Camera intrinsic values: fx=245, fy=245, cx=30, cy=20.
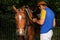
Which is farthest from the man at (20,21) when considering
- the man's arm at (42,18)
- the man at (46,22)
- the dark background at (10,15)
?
the dark background at (10,15)

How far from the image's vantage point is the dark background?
29.0 ft

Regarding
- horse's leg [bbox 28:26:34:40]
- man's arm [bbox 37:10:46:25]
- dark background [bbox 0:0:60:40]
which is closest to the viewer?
man's arm [bbox 37:10:46:25]

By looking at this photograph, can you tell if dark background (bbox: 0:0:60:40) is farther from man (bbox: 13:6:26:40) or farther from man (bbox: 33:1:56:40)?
man (bbox: 33:1:56:40)

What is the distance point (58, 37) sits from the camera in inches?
409

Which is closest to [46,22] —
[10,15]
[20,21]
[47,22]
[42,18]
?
[47,22]

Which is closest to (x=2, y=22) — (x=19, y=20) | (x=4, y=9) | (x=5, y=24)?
(x=5, y=24)

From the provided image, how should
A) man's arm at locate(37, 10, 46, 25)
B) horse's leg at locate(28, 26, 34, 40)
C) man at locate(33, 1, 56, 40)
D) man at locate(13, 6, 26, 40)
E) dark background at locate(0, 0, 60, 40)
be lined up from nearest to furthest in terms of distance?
1. man's arm at locate(37, 10, 46, 25)
2. man at locate(33, 1, 56, 40)
3. man at locate(13, 6, 26, 40)
4. horse's leg at locate(28, 26, 34, 40)
5. dark background at locate(0, 0, 60, 40)

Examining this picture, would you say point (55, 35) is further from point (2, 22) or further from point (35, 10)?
point (35, 10)

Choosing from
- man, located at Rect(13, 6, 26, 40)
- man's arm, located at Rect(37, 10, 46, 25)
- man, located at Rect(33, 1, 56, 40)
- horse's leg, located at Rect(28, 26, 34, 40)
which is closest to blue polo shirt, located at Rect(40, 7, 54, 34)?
man, located at Rect(33, 1, 56, 40)

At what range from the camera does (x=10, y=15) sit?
9602mm

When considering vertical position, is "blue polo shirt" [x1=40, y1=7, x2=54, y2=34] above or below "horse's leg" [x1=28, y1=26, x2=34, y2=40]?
above

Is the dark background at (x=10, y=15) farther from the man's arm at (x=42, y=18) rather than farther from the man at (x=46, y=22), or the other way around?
the man's arm at (x=42, y=18)

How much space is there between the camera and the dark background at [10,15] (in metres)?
8.84

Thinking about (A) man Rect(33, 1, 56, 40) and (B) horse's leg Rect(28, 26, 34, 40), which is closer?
(A) man Rect(33, 1, 56, 40)
